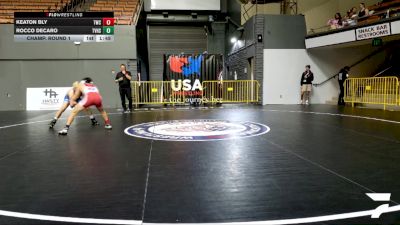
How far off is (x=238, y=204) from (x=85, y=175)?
1997mm

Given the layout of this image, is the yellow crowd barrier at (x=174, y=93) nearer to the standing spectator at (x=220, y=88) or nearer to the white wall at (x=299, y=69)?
the standing spectator at (x=220, y=88)

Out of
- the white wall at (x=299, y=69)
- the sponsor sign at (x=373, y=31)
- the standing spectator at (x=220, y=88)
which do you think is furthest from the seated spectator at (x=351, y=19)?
the standing spectator at (x=220, y=88)

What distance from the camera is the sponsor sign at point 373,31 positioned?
13117 mm

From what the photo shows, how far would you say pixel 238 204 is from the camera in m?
3.19

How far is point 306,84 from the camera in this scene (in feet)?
55.5

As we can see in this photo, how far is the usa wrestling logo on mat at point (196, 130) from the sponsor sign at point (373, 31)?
7537 mm

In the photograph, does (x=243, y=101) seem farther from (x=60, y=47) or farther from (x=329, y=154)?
(x=329, y=154)

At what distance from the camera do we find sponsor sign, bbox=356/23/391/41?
1312 cm

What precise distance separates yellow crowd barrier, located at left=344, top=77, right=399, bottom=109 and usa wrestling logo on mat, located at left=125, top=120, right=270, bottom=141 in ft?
23.4

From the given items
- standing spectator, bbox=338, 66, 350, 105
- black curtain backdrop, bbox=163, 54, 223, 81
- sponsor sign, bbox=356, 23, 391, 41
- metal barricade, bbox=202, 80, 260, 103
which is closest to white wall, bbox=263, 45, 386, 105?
metal barricade, bbox=202, 80, 260, 103
